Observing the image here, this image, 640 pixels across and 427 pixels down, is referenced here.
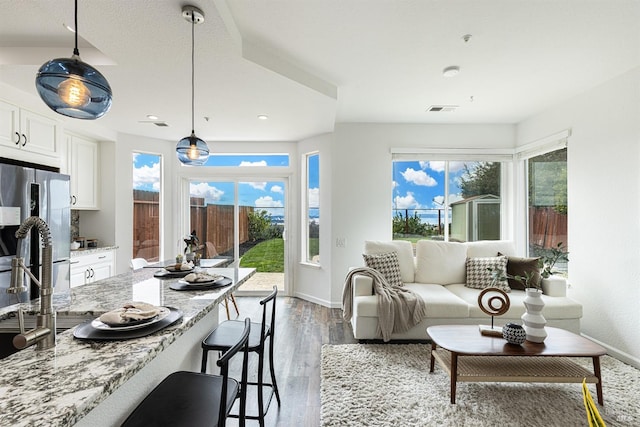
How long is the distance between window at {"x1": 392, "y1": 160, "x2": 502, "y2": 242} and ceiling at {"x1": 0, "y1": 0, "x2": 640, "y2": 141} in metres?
1.14

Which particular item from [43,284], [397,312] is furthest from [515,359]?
[43,284]

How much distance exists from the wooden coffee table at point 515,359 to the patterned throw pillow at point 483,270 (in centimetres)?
124

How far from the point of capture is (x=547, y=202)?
162 inches

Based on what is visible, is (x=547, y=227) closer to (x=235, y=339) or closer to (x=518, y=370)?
(x=518, y=370)

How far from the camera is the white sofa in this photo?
321 centimetres

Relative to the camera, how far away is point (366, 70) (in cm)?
298

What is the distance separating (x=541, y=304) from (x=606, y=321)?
1477mm

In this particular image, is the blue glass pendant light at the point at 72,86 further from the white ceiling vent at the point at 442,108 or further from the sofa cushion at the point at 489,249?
the sofa cushion at the point at 489,249

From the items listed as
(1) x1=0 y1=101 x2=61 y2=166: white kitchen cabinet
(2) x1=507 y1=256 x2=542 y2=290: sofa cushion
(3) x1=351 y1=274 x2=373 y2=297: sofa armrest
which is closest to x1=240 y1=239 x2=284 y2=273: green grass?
(3) x1=351 y1=274 x2=373 y2=297: sofa armrest

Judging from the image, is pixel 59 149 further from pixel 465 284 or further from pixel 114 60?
pixel 465 284

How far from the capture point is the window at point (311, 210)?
4.88 meters

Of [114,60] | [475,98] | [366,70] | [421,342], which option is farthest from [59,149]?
[475,98]

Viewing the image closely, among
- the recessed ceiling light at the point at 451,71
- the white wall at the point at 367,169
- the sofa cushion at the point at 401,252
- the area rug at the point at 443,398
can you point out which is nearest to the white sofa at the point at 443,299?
the sofa cushion at the point at 401,252

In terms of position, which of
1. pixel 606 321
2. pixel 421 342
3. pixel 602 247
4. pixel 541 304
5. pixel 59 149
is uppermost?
pixel 59 149
